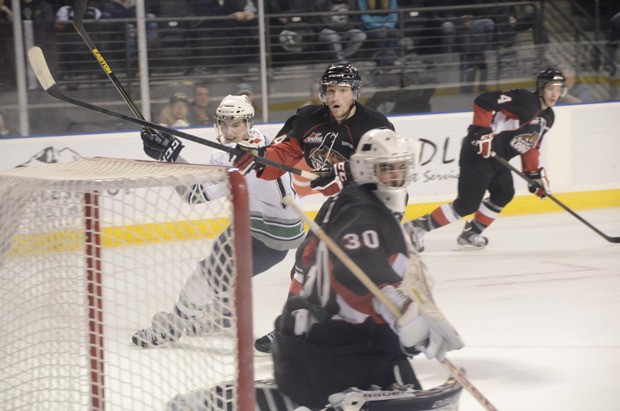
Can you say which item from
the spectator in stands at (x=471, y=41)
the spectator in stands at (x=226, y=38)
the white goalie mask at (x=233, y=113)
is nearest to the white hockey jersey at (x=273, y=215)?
the white goalie mask at (x=233, y=113)

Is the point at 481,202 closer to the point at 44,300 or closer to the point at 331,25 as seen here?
the point at 331,25

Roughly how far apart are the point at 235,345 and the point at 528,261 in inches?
145

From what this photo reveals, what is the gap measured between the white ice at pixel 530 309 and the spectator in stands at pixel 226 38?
1.68 m

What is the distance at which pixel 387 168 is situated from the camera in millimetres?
2396

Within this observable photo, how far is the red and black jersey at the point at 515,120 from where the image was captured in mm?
5527

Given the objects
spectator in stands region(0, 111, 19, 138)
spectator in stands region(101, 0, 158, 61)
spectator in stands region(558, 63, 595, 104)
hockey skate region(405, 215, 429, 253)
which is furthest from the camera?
spectator in stands region(558, 63, 595, 104)

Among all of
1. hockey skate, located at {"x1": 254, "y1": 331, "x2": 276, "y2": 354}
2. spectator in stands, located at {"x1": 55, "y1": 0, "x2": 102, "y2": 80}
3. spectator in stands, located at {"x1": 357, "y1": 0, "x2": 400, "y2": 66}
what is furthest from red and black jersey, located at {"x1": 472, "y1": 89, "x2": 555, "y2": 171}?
spectator in stands, located at {"x1": 55, "y1": 0, "x2": 102, "y2": 80}

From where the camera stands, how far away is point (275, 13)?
7.02m

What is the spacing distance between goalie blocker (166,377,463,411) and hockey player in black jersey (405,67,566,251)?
10.5 ft

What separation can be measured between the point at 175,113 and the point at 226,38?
2.26 ft

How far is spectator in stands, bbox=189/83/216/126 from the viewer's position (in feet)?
20.9

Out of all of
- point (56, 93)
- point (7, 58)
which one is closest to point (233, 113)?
point (56, 93)

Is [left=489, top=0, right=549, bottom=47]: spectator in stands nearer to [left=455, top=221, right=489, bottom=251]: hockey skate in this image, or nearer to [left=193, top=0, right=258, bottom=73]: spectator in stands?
[left=193, top=0, right=258, bottom=73]: spectator in stands

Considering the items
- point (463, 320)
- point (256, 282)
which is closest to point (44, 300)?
point (463, 320)
